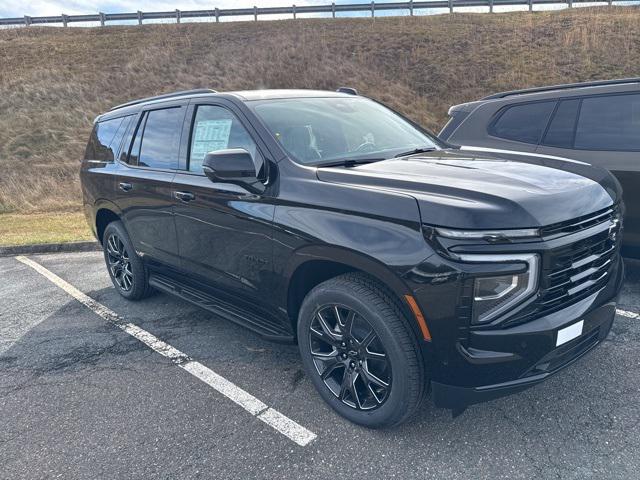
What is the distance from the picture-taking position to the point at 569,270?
2373 mm

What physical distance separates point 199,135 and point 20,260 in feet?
17.0

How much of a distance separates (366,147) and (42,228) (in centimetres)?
822

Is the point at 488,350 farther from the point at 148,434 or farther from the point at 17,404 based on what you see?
the point at 17,404

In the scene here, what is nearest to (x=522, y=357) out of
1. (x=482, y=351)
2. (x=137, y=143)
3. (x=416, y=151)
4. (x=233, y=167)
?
(x=482, y=351)

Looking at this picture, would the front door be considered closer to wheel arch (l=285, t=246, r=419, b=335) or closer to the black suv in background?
wheel arch (l=285, t=246, r=419, b=335)

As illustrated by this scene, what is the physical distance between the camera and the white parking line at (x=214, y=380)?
110 inches

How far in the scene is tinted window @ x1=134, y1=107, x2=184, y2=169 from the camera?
3930mm

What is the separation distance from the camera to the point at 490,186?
242cm

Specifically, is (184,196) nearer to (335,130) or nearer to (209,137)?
(209,137)

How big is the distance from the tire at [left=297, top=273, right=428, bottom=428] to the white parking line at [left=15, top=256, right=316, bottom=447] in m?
0.28

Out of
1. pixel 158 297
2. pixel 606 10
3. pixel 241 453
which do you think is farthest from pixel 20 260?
pixel 606 10

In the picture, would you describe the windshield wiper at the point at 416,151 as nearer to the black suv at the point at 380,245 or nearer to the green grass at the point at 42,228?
the black suv at the point at 380,245

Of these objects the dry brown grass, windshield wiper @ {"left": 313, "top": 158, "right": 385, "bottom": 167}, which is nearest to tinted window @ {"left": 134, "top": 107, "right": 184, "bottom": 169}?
windshield wiper @ {"left": 313, "top": 158, "right": 385, "bottom": 167}

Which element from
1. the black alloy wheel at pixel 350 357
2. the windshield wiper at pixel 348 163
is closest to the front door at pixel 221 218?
the windshield wiper at pixel 348 163
